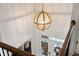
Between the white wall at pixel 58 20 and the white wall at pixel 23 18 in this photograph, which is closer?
the white wall at pixel 23 18

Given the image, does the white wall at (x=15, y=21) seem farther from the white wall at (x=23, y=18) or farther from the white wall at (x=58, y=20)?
the white wall at (x=58, y=20)

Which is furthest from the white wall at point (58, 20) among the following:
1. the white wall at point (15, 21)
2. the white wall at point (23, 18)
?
the white wall at point (15, 21)

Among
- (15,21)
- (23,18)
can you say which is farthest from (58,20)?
(15,21)

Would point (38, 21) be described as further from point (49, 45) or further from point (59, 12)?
point (59, 12)

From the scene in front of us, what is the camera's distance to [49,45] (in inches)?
118

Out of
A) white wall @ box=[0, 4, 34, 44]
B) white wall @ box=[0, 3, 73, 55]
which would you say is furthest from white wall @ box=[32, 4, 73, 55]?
white wall @ box=[0, 4, 34, 44]

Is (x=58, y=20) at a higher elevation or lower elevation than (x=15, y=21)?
lower

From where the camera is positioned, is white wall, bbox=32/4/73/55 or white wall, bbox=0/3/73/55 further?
white wall, bbox=32/4/73/55

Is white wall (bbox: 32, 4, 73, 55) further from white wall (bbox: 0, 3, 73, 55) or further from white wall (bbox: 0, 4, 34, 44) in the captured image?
white wall (bbox: 0, 4, 34, 44)

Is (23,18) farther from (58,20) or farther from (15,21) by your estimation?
(58,20)

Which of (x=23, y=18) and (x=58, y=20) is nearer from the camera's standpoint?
(x=23, y=18)

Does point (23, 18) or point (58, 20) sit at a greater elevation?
point (23, 18)

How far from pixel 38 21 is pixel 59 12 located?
0.98 metres

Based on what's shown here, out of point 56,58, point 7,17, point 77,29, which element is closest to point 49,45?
point 77,29
